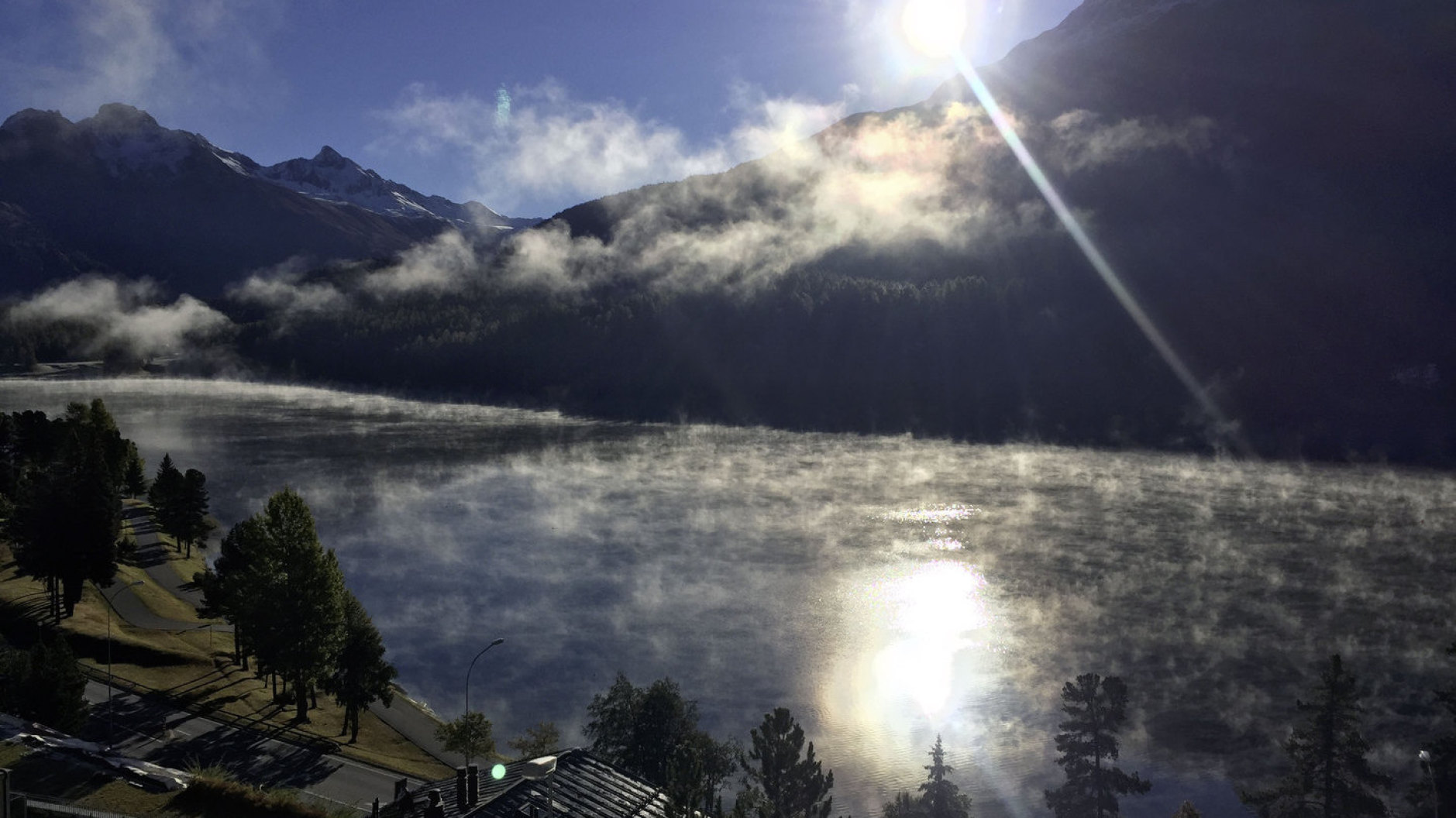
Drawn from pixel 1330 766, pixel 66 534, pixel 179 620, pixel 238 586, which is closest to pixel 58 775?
pixel 238 586

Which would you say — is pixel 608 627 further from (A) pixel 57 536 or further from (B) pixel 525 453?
(B) pixel 525 453

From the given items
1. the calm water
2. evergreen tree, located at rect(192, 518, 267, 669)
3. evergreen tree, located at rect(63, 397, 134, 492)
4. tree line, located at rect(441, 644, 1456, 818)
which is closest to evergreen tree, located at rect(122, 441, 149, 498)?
evergreen tree, located at rect(63, 397, 134, 492)

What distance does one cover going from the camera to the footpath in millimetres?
49531

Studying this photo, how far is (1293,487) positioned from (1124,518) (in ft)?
158

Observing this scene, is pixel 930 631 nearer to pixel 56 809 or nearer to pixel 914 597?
pixel 914 597

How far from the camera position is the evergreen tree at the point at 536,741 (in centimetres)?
4588

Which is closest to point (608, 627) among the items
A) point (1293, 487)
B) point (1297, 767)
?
point (1297, 767)

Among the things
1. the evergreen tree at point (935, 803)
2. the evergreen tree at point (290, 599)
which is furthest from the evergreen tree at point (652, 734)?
the evergreen tree at point (290, 599)

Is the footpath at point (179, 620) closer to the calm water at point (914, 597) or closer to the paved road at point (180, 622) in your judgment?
the paved road at point (180, 622)

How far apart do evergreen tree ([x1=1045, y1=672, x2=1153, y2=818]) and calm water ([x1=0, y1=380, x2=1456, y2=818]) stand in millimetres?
2117

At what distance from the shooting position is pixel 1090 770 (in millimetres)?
44656

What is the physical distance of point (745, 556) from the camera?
310 feet

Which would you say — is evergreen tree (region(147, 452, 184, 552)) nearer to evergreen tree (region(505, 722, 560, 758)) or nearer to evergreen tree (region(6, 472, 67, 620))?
evergreen tree (region(6, 472, 67, 620))

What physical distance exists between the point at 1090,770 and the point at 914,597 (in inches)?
1447
